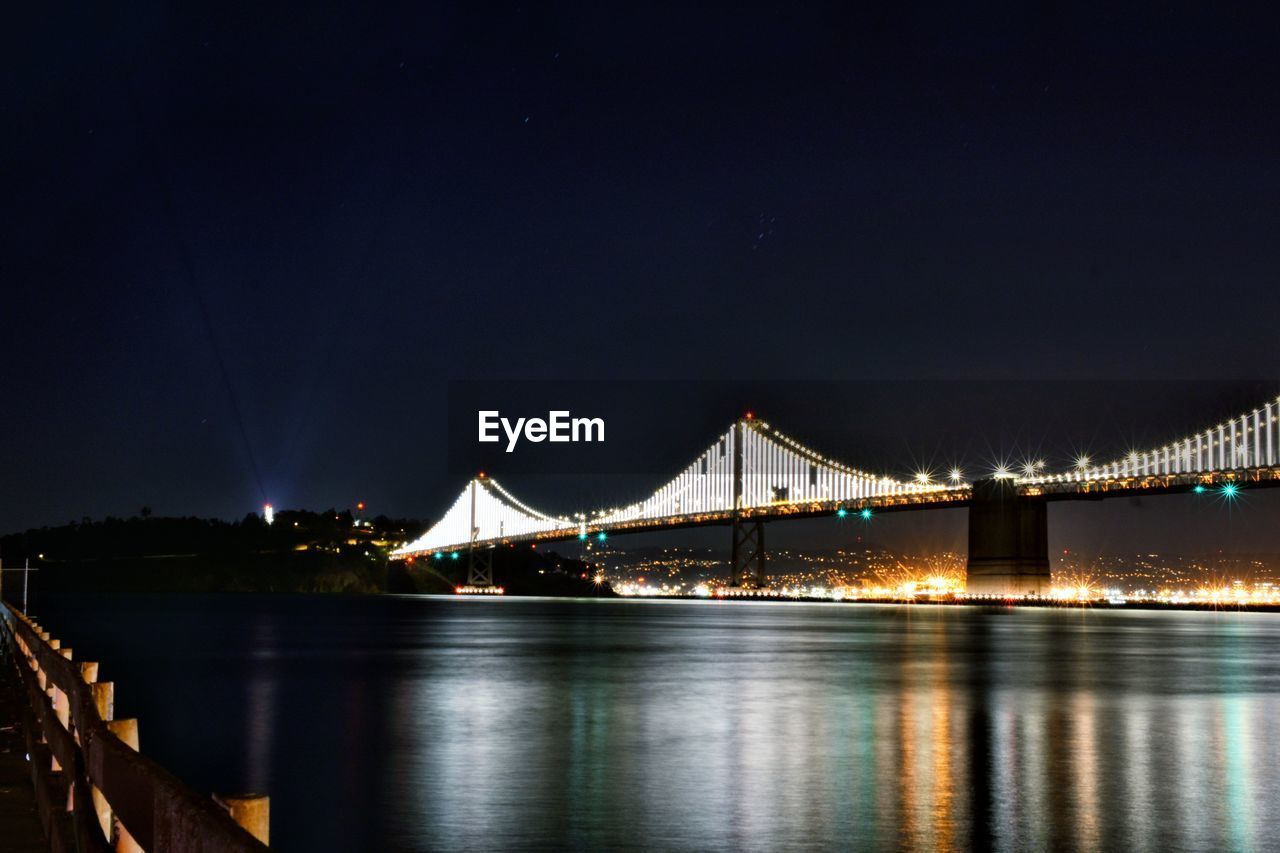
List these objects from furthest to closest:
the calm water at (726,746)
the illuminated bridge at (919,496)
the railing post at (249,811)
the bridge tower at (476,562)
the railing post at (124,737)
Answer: the bridge tower at (476,562) → the illuminated bridge at (919,496) → the calm water at (726,746) → the railing post at (124,737) → the railing post at (249,811)

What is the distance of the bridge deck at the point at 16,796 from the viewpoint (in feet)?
22.8

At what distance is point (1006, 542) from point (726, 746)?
8385 cm

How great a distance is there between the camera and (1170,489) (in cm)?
8856

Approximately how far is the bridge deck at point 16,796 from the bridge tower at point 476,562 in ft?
399

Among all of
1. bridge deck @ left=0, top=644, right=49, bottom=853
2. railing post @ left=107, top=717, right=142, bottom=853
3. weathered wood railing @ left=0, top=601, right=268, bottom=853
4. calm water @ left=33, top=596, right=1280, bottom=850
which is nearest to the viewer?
weathered wood railing @ left=0, top=601, right=268, bottom=853

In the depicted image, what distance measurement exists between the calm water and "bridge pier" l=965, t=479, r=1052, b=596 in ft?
171

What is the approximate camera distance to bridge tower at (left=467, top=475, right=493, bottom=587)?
149 metres

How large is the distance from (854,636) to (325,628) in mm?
26168

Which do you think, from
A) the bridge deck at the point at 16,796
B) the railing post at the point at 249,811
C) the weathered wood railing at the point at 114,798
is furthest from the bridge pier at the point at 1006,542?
the railing post at the point at 249,811

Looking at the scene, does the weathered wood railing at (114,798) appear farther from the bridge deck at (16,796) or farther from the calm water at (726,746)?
the calm water at (726,746)

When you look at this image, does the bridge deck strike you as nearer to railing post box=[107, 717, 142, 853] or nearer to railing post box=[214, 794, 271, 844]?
railing post box=[107, 717, 142, 853]

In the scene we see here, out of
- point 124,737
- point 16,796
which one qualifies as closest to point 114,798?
point 124,737

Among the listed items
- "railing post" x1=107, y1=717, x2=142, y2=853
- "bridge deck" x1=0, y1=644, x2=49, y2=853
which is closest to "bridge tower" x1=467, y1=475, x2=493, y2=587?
"bridge deck" x1=0, y1=644, x2=49, y2=853

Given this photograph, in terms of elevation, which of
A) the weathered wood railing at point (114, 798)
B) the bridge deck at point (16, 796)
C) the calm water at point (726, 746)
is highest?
the weathered wood railing at point (114, 798)
